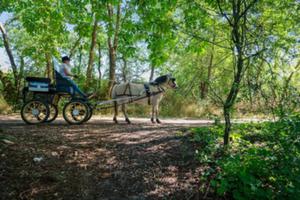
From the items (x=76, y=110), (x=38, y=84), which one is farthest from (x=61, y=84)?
(x=76, y=110)

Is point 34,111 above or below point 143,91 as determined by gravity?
below

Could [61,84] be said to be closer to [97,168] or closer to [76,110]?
[76,110]

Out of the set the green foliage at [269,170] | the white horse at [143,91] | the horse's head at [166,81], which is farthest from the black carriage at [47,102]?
the green foliage at [269,170]

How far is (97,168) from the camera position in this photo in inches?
180

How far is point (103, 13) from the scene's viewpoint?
19.2 feet

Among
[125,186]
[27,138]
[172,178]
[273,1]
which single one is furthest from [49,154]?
[273,1]

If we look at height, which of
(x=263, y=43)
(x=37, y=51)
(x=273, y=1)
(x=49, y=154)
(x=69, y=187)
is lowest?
(x=69, y=187)

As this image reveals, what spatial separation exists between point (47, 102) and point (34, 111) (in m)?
0.45

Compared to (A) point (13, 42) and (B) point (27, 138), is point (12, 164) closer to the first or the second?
(B) point (27, 138)

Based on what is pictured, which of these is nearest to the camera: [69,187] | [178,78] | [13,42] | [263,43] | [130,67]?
[69,187]

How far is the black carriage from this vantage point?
7956 mm

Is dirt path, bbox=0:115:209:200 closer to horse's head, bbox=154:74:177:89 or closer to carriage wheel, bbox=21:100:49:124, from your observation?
carriage wheel, bbox=21:100:49:124

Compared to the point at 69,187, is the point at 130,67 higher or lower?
higher

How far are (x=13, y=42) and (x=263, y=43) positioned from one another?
19.5 meters
